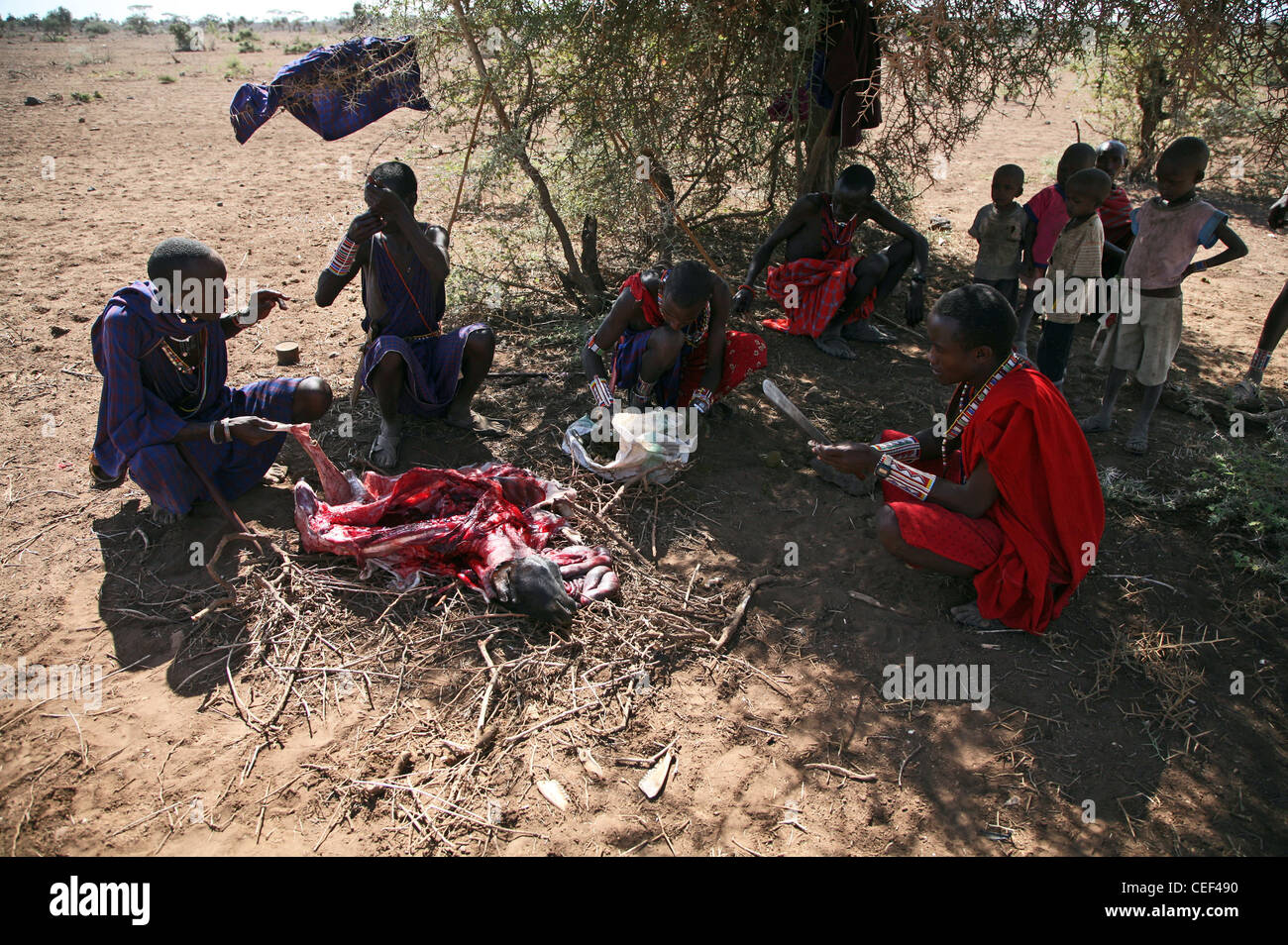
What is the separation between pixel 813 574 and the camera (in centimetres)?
317

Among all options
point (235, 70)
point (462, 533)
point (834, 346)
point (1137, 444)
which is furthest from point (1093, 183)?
point (235, 70)

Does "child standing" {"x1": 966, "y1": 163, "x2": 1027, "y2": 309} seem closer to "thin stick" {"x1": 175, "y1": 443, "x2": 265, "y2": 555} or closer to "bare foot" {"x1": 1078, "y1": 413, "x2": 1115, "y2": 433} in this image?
"bare foot" {"x1": 1078, "y1": 413, "x2": 1115, "y2": 433}

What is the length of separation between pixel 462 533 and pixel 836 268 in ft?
10.5

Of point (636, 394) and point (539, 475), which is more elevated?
point (636, 394)

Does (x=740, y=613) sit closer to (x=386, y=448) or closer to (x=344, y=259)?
(x=386, y=448)

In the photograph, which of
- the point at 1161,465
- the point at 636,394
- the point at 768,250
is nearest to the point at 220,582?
the point at 636,394

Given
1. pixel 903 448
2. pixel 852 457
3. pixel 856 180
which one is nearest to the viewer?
pixel 852 457

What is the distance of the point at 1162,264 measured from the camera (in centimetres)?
382

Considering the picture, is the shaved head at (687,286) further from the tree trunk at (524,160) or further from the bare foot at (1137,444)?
the bare foot at (1137,444)

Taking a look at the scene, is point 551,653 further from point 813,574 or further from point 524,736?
point 813,574

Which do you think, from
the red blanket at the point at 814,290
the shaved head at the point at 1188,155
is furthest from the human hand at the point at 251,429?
the shaved head at the point at 1188,155

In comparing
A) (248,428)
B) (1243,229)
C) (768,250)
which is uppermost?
(1243,229)

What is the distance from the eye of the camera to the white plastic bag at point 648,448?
351 centimetres

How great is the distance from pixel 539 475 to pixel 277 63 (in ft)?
68.4
